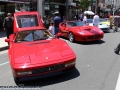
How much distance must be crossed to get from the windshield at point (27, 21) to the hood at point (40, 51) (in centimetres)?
251

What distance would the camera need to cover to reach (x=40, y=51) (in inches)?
190

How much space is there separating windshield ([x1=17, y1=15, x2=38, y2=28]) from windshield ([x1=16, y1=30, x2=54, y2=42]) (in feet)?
5.98

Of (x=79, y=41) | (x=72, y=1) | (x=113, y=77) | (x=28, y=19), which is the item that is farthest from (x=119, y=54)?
(x=72, y=1)

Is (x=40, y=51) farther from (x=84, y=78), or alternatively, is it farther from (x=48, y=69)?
(x=84, y=78)

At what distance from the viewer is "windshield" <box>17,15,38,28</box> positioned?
7852 mm

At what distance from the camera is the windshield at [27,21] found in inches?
309

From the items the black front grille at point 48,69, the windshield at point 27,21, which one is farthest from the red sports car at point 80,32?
the black front grille at point 48,69

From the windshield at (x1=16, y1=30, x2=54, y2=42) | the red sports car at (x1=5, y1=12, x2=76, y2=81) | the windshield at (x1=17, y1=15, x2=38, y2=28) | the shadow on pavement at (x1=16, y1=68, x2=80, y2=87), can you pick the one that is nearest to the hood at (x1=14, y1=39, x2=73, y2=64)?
the red sports car at (x1=5, y1=12, x2=76, y2=81)

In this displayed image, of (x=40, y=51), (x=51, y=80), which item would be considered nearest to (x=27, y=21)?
(x=40, y=51)

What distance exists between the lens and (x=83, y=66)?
5641mm

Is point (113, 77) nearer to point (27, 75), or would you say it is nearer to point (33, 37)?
point (27, 75)

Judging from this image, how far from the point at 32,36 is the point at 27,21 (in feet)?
7.41

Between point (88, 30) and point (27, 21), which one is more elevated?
point (27, 21)

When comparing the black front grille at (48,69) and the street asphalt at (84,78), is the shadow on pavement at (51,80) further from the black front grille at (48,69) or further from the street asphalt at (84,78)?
the black front grille at (48,69)
